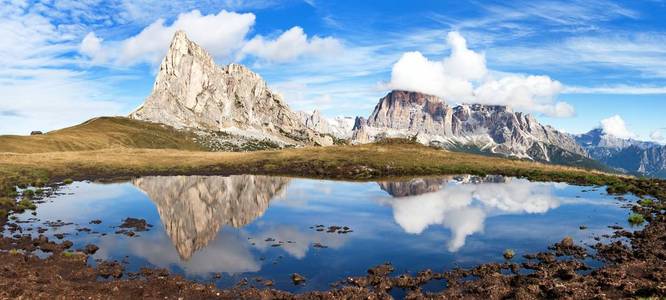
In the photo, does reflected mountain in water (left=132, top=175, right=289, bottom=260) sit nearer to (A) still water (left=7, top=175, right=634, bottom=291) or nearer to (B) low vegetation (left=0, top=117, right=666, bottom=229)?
(A) still water (left=7, top=175, right=634, bottom=291)

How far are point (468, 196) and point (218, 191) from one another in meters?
42.9

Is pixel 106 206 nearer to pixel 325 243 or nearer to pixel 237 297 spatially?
pixel 325 243

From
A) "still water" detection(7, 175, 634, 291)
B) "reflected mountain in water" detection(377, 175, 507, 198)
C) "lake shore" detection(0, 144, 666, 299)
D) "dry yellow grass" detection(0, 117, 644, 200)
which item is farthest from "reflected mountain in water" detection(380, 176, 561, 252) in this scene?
"dry yellow grass" detection(0, 117, 644, 200)

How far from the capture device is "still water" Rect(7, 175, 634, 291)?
34.6 m

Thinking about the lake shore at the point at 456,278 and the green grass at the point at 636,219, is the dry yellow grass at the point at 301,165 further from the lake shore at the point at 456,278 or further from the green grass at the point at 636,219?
the green grass at the point at 636,219

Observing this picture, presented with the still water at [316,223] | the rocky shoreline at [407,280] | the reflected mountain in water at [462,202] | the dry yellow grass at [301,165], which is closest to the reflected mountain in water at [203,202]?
the still water at [316,223]

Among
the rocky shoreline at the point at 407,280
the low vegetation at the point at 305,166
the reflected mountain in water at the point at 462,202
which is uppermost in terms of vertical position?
the low vegetation at the point at 305,166

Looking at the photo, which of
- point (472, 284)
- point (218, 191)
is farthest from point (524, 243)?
point (218, 191)

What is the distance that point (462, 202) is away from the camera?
63.8 m

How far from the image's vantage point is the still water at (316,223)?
34.6 metres

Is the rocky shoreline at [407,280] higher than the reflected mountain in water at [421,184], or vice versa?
the reflected mountain in water at [421,184]

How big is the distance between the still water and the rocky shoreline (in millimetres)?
1875

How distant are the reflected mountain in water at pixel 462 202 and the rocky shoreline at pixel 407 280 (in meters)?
8.39

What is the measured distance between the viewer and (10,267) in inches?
1208
